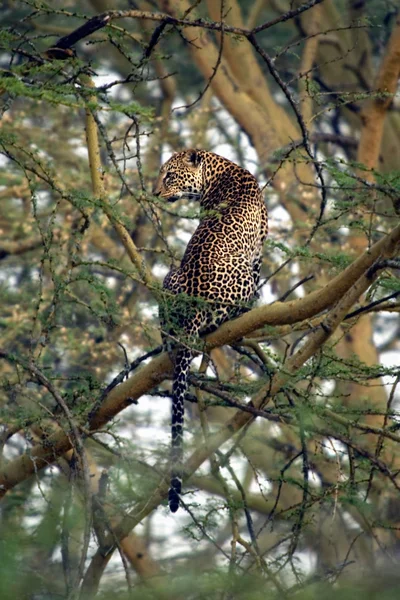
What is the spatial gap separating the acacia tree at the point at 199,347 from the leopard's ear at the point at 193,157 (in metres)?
0.63

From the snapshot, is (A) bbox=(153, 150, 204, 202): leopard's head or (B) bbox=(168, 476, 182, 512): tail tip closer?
(B) bbox=(168, 476, 182, 512): tail tip

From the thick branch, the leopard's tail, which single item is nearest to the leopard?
the leopard's tail

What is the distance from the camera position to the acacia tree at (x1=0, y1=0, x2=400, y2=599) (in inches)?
210

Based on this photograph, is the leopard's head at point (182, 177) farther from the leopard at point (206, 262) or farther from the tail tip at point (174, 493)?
the tail tip at point (174, 493)

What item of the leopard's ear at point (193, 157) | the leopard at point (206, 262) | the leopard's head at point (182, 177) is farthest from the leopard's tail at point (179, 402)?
the leopard's ear at point (193, 157)

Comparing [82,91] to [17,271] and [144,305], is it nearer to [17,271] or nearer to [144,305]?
[144,305]

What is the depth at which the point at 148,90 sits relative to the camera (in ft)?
52.0

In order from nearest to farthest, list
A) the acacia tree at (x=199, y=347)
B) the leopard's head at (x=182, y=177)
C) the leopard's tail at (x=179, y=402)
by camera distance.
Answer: the acacia tree at (x=199, y=347)
the leopard's tail at (x=179, y=402)
the leopard's head at (x=182, y=177)

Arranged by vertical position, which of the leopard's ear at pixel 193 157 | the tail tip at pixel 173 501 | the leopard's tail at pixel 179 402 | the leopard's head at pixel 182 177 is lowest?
the tail tip at pixel 173 501

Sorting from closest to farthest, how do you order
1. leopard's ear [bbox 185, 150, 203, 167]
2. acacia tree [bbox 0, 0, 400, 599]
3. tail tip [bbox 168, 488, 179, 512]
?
acacia tree [bbox 0, 0, 400, 599]
tail tip [bbox 168, 488, 179, 512]
leopard's ear [bbox 185, 150, 203, 167]

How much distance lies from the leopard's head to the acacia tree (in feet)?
1.22

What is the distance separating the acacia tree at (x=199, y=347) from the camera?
534 centimetres

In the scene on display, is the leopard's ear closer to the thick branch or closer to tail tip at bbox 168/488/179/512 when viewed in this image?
the thick branch

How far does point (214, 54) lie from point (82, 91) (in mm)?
8690
